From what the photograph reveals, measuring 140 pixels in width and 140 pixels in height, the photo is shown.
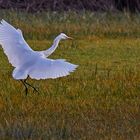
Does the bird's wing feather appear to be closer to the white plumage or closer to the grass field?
the white plumage

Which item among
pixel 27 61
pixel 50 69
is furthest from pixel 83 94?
pixel 50 69

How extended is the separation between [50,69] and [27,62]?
0.60 meters

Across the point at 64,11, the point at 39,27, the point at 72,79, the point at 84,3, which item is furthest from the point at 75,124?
the point at 84,3

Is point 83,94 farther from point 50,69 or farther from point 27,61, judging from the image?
point 50,69

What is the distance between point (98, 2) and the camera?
22.4 meters

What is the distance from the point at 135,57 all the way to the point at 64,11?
7.35m

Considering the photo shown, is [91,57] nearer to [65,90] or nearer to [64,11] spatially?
[65,90]

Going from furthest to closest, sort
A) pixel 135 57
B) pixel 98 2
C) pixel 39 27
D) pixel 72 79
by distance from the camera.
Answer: pixel 98 2
pixel 39 27
pixel 135 57
pixel 72 79

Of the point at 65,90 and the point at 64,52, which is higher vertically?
the point at 65,90

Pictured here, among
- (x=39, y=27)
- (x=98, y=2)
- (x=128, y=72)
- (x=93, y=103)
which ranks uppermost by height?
(x=93, y=103)

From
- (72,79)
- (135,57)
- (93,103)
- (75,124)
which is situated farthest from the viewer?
(135,57)

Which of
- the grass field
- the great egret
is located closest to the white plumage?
the great egret

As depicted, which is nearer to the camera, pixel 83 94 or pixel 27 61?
pixel 27 61

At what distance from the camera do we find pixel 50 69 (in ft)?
27.2
